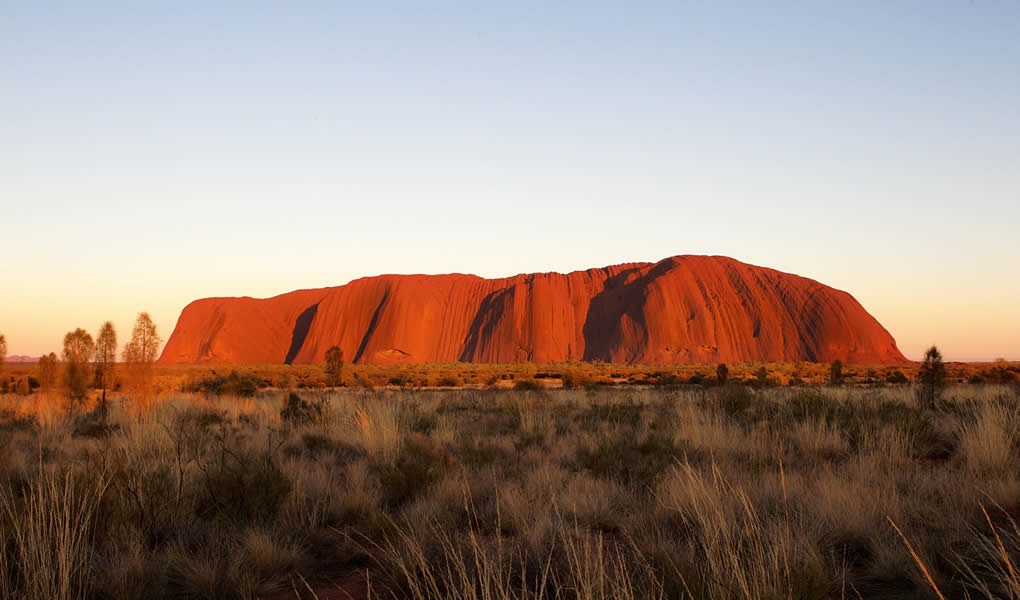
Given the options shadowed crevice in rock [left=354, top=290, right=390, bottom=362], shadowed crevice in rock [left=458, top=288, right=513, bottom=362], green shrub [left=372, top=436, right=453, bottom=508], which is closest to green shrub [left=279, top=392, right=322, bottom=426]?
green shrub [left=372, top=436, right=453, bottom=508]

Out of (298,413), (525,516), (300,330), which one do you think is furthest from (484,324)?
(525,516)

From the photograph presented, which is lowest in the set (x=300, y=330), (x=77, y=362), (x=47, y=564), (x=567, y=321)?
(x=47, y=564)

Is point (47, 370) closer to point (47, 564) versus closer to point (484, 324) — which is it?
point (47, 564)

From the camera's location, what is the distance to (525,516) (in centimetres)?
442

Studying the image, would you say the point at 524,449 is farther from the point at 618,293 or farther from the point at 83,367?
the point at 618,293

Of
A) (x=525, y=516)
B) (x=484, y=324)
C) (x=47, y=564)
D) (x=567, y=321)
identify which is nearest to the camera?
(x=47, y=564)

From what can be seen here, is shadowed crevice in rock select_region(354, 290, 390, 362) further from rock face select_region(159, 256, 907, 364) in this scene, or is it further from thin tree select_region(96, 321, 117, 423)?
thin tree select_region(96, 321, 117, 423)

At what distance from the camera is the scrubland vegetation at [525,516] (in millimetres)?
3094

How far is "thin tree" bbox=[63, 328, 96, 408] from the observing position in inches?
478

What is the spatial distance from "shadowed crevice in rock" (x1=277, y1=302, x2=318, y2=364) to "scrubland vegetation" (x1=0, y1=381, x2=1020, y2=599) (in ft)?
244

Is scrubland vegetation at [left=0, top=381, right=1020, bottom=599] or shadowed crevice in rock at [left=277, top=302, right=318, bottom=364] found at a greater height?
shadowed crevice in rock at [left=277, top=302, right=318, bottom=364]

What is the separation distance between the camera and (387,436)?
7504 mm

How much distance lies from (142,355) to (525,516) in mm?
11360

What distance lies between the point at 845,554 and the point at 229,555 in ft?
12.3
